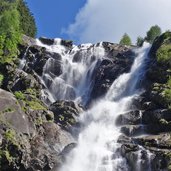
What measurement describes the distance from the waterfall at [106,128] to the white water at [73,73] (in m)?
4.98

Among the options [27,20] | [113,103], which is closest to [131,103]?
[113,103]

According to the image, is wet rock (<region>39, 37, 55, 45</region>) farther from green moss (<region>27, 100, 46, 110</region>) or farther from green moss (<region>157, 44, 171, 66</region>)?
green moss (<region>27, 100, 46, 110</region>)

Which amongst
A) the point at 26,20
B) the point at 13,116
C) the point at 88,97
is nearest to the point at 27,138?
the point at 13,116

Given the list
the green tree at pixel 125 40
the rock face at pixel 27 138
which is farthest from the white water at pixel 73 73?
the green tree at pixel 125 40

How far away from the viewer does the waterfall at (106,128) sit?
46.9 metres

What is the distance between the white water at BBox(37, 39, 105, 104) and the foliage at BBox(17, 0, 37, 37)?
20322 mm

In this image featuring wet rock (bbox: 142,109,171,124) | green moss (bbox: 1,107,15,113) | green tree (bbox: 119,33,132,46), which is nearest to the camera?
green moss (bbox: 1,107,15,113)

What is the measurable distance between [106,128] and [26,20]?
54220 mm

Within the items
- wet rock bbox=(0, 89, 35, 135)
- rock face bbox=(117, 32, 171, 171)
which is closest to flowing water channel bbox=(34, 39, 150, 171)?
rock face bbox=(117, 32, 171, 171)

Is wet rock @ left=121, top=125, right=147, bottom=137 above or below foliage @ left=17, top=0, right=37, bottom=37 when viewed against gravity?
below

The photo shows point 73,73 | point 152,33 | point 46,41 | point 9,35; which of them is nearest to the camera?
point 73,73

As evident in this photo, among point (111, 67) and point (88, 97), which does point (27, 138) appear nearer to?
point (88, 97)

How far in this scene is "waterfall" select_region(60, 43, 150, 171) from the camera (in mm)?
46906

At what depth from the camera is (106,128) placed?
5672 cm
